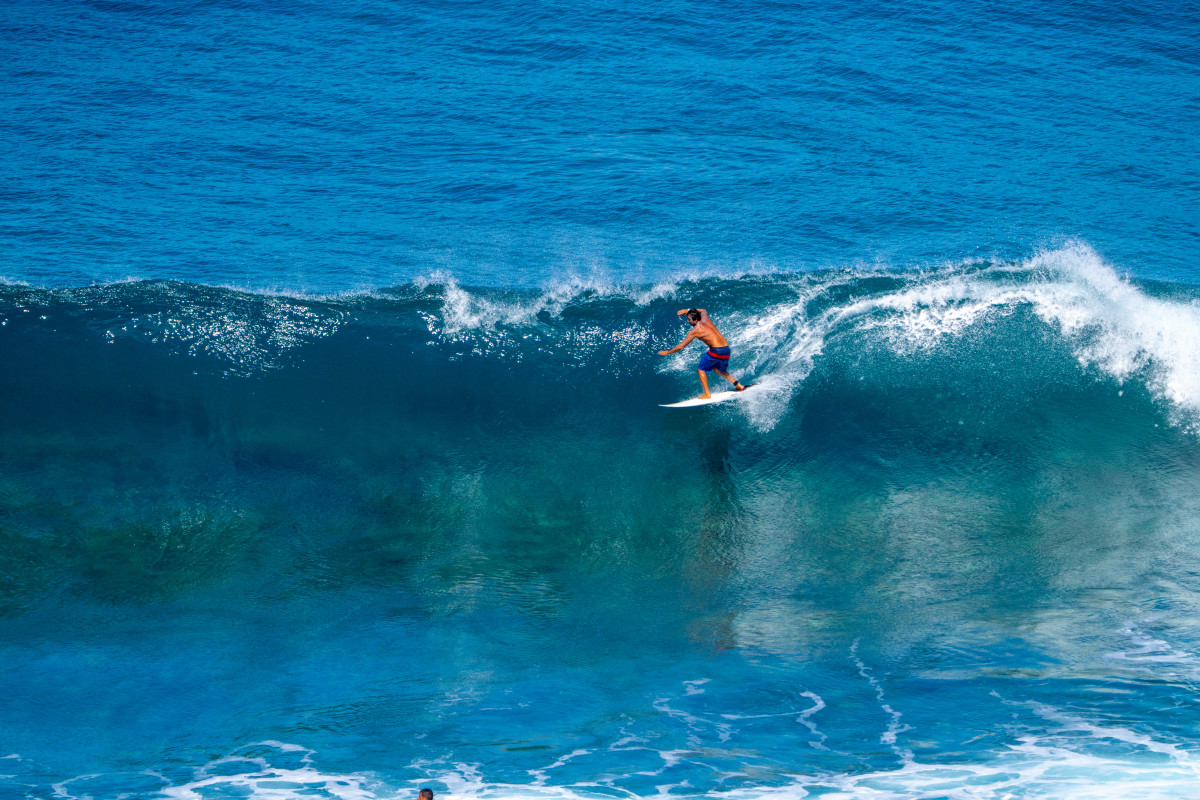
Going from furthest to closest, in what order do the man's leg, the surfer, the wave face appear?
the man's leg < the surfer < the wave face

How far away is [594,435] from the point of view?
544 inches

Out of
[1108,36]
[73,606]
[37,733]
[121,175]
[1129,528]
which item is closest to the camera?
[37,733]

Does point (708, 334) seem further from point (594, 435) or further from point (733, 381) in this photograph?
point (594, 435)

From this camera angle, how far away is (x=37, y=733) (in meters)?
9.94

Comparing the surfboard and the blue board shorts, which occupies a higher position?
the blue board shorts

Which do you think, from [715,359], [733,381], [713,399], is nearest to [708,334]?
[715,359]

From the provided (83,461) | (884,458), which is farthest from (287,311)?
(884,458)

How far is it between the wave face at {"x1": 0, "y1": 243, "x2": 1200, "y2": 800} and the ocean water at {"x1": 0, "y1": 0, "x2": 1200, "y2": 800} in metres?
0.05

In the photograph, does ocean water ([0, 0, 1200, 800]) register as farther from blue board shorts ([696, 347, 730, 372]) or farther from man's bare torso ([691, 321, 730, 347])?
man's bare torso ([691, 321, 730, 347])

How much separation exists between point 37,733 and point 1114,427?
43.0 ft

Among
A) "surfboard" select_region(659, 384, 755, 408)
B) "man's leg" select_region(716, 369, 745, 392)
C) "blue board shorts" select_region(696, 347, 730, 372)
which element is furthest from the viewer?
"surfboard" select_region(659, 384, 755, 408)

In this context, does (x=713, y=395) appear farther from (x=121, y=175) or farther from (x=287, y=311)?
(x=121, y=175)

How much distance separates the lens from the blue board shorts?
1348cm

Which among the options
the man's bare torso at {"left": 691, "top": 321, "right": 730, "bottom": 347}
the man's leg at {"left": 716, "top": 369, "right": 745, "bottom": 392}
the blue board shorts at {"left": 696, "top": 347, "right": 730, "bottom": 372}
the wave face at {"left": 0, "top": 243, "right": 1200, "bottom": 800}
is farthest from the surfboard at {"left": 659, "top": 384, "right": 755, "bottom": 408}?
the man's bare torso at {"left": 691, "top": 321, "right": 730, "bottom": 347}
